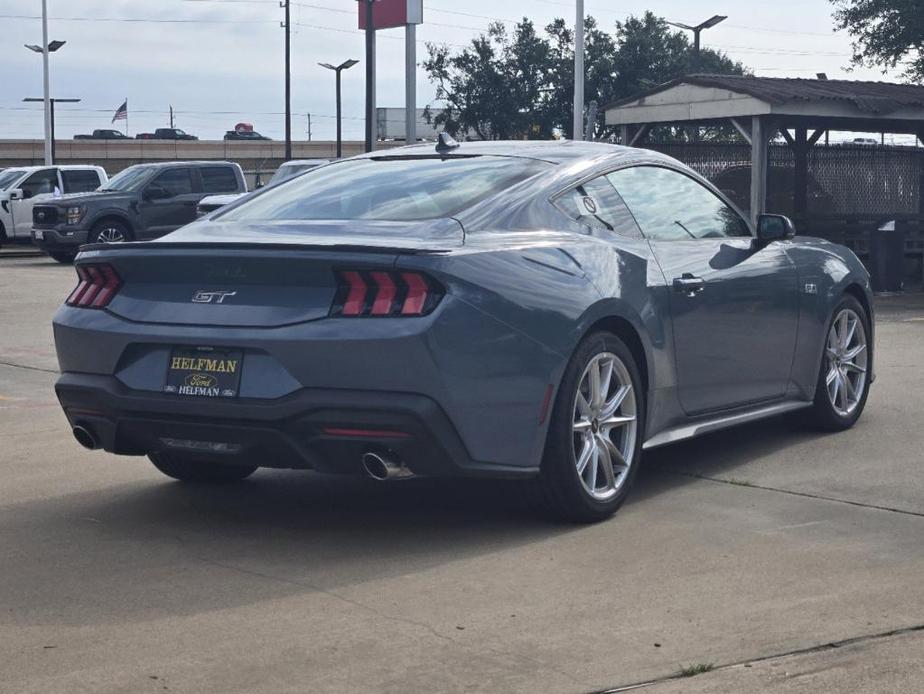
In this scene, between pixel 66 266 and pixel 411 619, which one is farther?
pixel 66 266

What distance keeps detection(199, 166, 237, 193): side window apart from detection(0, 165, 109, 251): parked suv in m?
3.78

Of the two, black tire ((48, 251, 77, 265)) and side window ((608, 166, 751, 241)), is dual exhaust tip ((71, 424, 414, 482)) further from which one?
black tire ((48, 251, 77, 265))

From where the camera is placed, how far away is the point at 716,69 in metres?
78.0

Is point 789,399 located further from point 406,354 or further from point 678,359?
point 406,354

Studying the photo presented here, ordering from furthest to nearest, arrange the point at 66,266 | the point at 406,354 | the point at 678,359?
the point at 66,266, the point at 678,359, the point at 406,354

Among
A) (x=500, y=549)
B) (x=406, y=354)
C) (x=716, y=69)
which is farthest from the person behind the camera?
(x=716, y=69)

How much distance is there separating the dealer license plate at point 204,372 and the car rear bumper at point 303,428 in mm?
38

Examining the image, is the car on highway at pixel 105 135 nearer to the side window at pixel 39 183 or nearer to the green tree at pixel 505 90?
the green tree at pixel 505 90

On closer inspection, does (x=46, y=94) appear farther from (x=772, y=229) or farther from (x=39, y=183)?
(x=772, y=229)

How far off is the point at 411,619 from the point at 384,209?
6.42 ft

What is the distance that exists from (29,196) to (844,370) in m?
26.3

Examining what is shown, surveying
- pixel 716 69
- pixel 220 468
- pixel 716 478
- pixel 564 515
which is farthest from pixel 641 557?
pixel 716 69

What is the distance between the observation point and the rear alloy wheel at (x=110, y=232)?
2730 cm

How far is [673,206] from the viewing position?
→ 22.9ft
